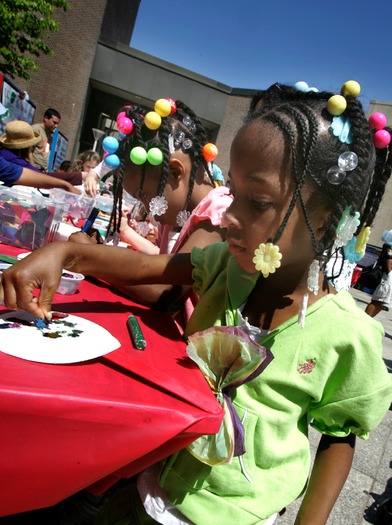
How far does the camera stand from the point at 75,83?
20.1 m

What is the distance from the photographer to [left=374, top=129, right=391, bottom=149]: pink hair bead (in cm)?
123

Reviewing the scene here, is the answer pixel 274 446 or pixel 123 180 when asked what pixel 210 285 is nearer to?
pixel 274 446

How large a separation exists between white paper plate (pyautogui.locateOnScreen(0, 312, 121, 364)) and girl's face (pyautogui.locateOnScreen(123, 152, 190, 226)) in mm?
1141

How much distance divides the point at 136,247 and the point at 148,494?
1.62 m

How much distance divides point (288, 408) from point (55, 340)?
0.62 meters

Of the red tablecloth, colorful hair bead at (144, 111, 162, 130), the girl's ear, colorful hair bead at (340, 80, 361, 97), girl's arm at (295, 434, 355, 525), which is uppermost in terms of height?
colorful hair bead at (340, 80, 361, 97)

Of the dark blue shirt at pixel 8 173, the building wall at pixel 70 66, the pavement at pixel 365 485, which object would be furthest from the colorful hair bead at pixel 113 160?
the building wall at pixel 70 66

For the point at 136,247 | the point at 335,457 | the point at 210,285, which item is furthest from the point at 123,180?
the point at 335,457

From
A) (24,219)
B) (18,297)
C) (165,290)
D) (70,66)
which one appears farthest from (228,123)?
(18,297)

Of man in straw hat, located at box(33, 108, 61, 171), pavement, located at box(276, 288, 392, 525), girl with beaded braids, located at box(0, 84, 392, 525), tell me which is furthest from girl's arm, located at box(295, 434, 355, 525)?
man in straw hat, located at box(33, 108, 61, 171)

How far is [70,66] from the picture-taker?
1980cm

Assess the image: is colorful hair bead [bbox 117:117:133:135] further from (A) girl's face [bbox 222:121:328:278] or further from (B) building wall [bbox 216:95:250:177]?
(B) building wall [bbox 216:95:250:177]

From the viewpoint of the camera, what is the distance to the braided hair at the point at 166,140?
1940 mm

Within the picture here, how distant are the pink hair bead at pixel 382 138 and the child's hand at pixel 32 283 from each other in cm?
98
